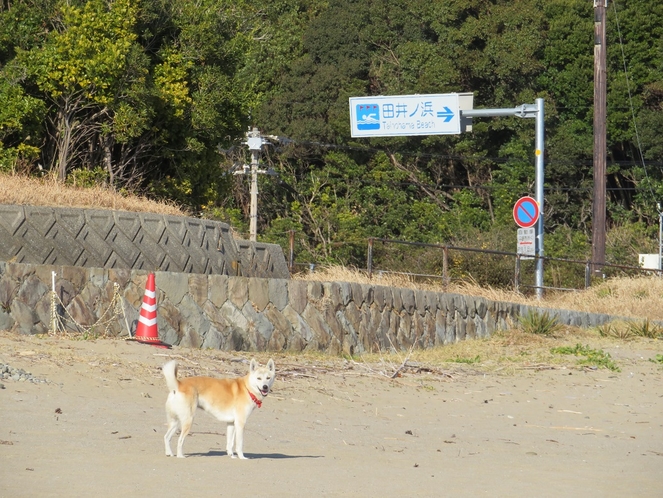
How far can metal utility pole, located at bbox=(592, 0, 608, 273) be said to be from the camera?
81.3ft

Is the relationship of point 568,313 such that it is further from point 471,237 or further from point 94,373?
point 471,237

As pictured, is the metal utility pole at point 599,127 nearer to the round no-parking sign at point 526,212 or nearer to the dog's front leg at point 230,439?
the round no-parking sign at point 526,212

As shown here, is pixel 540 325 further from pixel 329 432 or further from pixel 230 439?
pixel 230 439

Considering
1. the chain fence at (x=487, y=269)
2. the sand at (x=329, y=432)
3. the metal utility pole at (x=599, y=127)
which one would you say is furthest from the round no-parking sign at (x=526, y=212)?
the sand at (x=329, y=432)

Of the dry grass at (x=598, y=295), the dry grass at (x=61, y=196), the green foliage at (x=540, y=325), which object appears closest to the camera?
the dry grass at (x=61, y=196)

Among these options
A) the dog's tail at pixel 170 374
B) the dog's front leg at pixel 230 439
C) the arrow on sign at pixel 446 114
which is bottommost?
the dog's front leg at pixel 230 439

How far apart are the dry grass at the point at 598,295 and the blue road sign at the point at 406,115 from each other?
6.27 meters

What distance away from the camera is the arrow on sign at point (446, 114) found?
27.7 metres

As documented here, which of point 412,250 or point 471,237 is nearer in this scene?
point 471,237

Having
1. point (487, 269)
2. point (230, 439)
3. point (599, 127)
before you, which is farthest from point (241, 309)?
point (599, 127)

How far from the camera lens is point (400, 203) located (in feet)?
145

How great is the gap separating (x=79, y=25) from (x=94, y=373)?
8.24 metres

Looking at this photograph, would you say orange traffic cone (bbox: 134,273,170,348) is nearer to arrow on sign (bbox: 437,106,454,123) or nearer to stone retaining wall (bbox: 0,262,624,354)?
stone retaining wall (bbox: 0,262,624,354)

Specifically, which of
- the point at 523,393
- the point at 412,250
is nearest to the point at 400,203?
the point at 412,250
